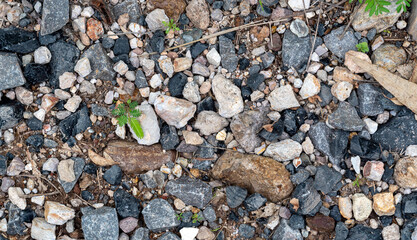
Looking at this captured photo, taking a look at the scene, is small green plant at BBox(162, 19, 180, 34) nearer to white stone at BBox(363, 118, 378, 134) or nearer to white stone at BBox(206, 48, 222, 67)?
white stone at BBox(206, 48, 222, 67)

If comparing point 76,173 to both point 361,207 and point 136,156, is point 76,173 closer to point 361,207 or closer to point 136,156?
point 136,156

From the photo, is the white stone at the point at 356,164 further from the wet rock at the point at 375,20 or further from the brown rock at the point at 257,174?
the wet rock at the point at 375,20

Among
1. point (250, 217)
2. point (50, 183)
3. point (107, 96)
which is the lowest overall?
point (250, 217)

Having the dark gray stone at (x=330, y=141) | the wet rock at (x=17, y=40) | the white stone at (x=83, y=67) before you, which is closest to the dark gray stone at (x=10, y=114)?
the wet rock at (x=17, y=40)

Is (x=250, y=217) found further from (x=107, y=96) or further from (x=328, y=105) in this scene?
(x=107, y=96)

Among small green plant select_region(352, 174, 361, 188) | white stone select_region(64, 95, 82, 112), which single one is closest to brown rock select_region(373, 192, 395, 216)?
small green plant select_region(352, 174, 361, 188)

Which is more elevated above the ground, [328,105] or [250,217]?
[328,105]

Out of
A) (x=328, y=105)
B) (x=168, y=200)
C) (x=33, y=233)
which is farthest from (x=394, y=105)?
(x=33, y=233)
